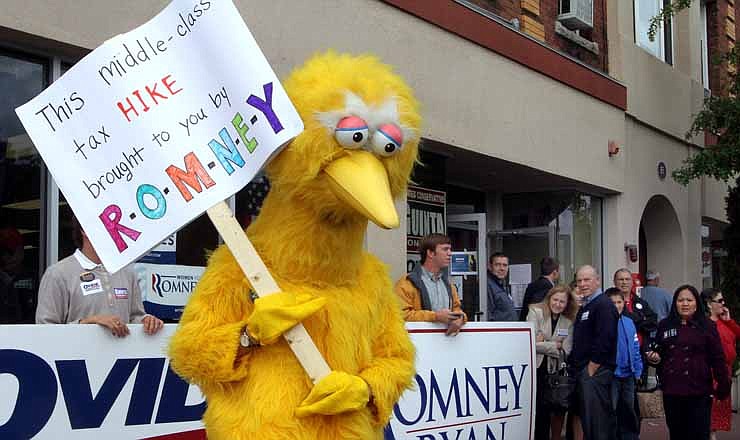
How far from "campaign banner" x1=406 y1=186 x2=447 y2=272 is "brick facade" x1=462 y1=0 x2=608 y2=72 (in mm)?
2172

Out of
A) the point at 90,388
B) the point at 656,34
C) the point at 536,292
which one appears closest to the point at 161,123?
the point at 90,388

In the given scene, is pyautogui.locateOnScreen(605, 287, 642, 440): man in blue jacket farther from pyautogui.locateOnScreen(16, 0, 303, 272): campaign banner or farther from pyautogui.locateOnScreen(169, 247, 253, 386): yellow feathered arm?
pyautogui.locateOnScreen(16, 0, 303, 272): campaign banner

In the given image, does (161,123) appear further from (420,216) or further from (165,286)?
(420,216)

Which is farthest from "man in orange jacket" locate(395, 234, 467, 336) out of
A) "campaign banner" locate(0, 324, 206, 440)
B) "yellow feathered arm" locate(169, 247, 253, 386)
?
"yellow feathered arm" locate(169, 247, 253, 386)

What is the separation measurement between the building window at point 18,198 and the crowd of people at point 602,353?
2.57 m

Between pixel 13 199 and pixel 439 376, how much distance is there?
2.91 meters

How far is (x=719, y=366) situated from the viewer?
773cm

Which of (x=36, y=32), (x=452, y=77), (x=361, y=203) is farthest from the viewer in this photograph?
(x=452, y=77)

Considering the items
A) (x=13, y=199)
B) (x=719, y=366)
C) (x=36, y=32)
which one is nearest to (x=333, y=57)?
(x=36, y=32)

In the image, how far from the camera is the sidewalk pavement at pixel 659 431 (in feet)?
34.9

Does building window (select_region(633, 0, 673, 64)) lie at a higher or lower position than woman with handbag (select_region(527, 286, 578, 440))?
higher

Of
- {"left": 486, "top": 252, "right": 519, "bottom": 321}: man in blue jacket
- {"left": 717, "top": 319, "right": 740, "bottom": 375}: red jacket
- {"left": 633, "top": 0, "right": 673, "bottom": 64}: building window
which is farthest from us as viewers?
{"left": 633, "top": 0, "right": 673, "bottom": 64}: building window

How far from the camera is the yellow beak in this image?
124 inches

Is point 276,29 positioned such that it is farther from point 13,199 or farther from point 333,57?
point 333,57
